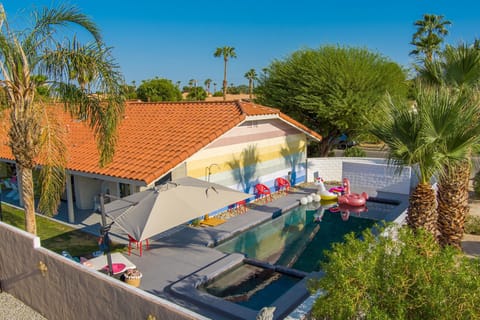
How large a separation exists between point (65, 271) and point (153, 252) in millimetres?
4686

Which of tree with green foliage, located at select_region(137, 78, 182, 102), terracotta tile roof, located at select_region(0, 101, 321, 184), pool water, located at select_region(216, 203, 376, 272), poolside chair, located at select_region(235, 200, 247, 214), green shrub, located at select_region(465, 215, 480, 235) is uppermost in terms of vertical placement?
tree with green foliage, located at select_region(137, 78, 182, 102)

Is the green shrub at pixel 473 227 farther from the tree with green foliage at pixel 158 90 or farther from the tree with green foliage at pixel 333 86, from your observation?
the tree with green foliage at pixel 158 90

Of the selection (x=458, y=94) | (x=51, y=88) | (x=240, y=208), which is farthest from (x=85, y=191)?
(x=458, y=94)

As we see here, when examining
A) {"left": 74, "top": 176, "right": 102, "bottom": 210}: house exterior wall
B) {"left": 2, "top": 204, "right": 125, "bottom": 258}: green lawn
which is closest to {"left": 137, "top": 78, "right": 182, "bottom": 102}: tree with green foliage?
{"left": 74, "top": 176, "right": 102, "bottom": 210}: house exterior wall

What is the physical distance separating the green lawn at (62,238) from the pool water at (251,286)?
4111mm

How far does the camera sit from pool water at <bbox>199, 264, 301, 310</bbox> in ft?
33.8

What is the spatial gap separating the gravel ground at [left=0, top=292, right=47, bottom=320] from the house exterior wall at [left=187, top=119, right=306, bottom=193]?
7964 millimetres

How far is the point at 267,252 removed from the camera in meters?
14.2

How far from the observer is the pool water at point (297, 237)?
44.5 feet

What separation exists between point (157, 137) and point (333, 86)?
13610 mm

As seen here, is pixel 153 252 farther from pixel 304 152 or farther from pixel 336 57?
pixel 336 57

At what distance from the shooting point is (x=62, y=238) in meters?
14.3

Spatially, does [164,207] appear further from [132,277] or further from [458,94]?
[458,94]

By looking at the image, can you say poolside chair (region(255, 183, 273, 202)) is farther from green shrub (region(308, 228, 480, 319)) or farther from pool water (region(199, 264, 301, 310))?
green shrub (region(308, 228, 480, 319))
